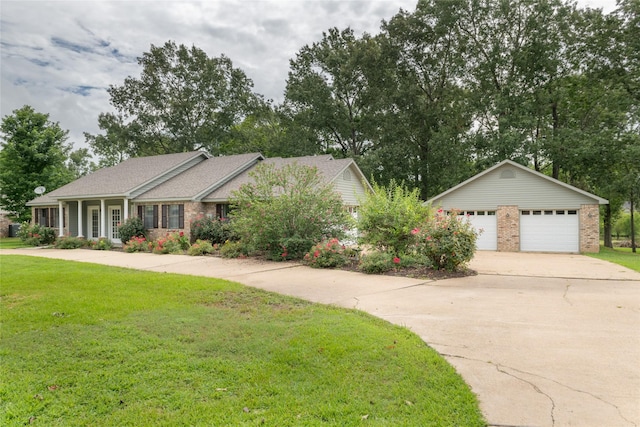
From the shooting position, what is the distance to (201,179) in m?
21.0

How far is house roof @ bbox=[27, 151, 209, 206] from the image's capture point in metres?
20.7

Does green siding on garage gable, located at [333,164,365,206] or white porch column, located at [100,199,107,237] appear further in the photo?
white porch column, located at [100,199,107,237]

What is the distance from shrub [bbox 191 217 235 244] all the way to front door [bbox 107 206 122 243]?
5.70 m

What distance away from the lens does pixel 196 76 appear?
109ft

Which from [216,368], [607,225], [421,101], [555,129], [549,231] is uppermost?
[421,101]

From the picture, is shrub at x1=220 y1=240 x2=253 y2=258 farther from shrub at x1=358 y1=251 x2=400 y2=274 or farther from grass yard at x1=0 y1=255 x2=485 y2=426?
grass yard at x1=0 y1=255 x2=485 y2=426

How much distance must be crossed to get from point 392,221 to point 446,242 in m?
1.88

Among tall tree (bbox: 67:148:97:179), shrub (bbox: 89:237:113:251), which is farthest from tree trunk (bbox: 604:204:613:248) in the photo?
tall tree (bbox: 67:148:97:179)

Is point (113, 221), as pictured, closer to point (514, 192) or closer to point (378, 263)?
point (378, 263)

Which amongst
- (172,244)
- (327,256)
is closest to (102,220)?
(172,244)

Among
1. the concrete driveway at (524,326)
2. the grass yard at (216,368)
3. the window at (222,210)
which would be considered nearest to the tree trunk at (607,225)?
the concrete driveway at (524,326)

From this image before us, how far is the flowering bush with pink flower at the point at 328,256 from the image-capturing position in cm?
1183

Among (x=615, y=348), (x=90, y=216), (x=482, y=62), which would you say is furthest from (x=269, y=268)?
(x=482, y=62)

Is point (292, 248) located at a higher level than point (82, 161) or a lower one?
lower
